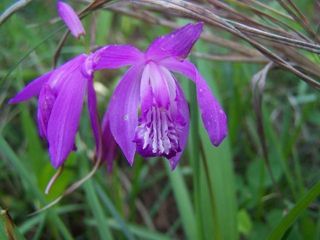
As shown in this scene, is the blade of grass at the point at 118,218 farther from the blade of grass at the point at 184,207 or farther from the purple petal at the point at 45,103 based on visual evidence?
the purple petal at the point at 45,103

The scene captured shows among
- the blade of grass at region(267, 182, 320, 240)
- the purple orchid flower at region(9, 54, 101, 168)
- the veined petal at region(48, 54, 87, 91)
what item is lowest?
the blade of grass at region(267, 182, 320, 240)

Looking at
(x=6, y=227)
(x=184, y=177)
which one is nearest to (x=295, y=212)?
(x=6, y=227)

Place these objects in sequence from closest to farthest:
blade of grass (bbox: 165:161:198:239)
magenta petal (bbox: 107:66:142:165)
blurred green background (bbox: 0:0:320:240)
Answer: magenta petal (bbox: 107:66:142:165)
blurred green background (bbox: 0:0:320:240)
blade of grass (bbox: 165:161:198:239)

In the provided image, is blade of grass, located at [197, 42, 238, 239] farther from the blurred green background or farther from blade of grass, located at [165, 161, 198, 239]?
blade of grass, located at [165, 161, 198, 239]

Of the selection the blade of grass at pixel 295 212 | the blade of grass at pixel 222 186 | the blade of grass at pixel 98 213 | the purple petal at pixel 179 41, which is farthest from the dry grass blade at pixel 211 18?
the blade of grass at pixel 98 213

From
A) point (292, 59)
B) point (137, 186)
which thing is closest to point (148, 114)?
point (292, 59)

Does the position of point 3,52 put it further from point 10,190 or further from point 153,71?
point 153,71

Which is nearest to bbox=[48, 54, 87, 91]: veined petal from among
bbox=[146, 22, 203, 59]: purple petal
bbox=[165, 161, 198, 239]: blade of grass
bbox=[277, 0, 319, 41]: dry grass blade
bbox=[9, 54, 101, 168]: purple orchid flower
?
bbox=[9, 54, 101, 168]: purple orchid flower
